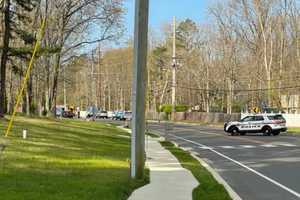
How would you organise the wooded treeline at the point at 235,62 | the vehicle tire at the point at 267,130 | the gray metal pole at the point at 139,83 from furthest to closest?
the wooded treeline at the point at 235,62 → the vehicle tire at the point at 267,130 → the gray metal pole at the point at 139,83

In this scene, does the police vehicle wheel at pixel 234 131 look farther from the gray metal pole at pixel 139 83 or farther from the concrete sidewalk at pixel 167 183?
the gray metal pole at pixel 139 83

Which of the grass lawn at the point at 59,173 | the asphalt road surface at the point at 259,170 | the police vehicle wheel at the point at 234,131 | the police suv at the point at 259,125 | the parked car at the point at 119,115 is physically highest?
the parked car at the point at 119,115

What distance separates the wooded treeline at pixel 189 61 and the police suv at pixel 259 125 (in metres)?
14.4

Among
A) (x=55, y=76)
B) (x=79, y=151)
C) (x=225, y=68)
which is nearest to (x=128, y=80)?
(x=225, y=68)

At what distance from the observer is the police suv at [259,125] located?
4803 centimetres

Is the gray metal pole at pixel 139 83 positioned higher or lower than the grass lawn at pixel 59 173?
higher

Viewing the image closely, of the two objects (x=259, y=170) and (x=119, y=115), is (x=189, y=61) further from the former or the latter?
(x=259, y=170)

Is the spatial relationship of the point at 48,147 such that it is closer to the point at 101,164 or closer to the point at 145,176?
the point at 101,164

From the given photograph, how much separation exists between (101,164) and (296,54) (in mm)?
68053

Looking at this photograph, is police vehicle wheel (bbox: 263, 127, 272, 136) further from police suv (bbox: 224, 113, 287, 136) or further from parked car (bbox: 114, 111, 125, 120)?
parked car (bbox: 114, 111, 125, 120)

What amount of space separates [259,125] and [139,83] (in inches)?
1364

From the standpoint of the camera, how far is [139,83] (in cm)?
1498

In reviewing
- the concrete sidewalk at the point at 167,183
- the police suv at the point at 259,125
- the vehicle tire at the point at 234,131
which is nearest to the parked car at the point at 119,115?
the vehicle tire at the point at 234,131

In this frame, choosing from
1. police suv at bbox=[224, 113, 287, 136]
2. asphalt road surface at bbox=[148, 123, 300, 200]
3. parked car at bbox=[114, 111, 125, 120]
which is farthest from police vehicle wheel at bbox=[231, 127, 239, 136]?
parked car at bbox=[114, 111, 125, 120]
